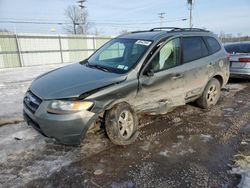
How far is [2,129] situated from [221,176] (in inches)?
157

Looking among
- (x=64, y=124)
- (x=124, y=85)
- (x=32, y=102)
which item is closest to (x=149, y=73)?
(x=124, y=85)

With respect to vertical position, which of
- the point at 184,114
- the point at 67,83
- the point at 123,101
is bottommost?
the point at 184,114

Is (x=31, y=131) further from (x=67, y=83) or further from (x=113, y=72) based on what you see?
(x=113, y=72)

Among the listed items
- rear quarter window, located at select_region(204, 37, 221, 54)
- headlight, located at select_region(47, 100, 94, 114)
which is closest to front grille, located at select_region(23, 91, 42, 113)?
headlight, located at select_region(47, 100, 94, 114)

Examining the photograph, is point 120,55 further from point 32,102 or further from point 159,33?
point 32,102

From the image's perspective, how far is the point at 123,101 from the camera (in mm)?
3740

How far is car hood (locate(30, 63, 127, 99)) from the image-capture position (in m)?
3.33

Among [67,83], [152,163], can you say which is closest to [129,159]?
[152,163]

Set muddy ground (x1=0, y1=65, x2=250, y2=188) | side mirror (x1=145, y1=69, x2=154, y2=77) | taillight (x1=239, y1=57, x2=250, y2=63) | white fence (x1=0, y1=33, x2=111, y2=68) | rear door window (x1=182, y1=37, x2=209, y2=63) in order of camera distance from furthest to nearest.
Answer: white fence (x1=0, y1=33, x2=111, y2=68) < taillight (x1=239, y1=57, x2=250, y2=63) < rear door window (x1=182, y1=37, x2=209, y2=63) < side mirror (x1=145, y1=69, x2=154, y2=77) < muddy ground (x1=0, y1=65, x2=250, y2=188)

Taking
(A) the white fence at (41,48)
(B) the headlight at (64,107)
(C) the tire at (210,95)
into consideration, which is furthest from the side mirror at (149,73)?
(A) the white fence at (41,48)

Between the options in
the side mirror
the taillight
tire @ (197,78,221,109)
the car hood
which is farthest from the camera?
the taillight

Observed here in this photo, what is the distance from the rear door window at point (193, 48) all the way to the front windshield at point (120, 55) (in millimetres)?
1008

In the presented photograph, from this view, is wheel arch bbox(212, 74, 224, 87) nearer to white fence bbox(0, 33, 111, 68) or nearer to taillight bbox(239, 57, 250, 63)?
taillight bbox(239, 57, 250, 63)

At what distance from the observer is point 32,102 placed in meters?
3.54
